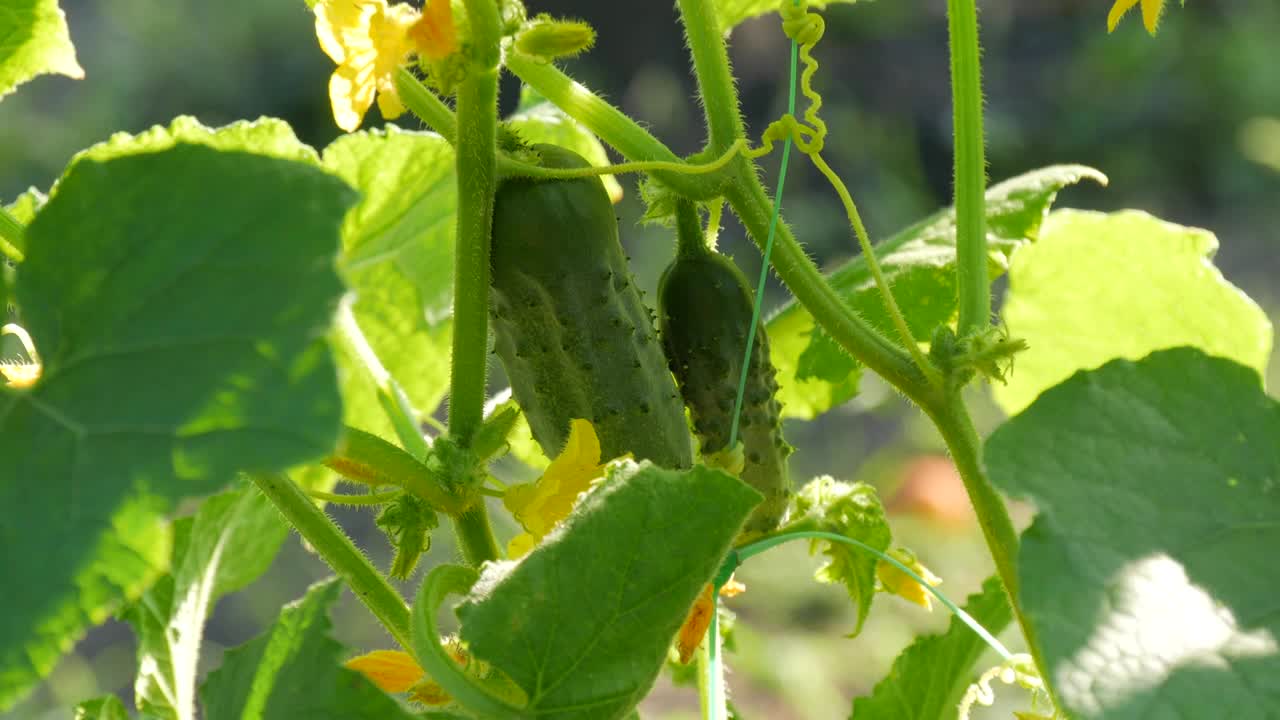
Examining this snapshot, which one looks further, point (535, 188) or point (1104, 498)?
point (535, 188)

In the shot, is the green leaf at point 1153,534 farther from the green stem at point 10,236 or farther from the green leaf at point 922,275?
the green stem at point 10,236

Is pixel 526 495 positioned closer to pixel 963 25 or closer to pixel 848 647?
pixel 963 25

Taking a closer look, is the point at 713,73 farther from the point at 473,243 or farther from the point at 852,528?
the point at 852,528

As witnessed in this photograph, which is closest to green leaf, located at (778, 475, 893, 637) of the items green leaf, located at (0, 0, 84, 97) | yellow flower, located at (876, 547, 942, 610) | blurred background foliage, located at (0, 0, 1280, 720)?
yellow flower, located at (876, 547, 942, 610)

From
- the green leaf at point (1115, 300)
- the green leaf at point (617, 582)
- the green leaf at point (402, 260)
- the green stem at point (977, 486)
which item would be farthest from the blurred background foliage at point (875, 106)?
the green leaf at point (617, 582)

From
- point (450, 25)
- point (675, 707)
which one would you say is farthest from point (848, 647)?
point (450, 25)

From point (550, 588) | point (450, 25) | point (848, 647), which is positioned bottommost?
point (848, 647)
